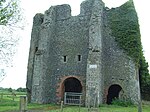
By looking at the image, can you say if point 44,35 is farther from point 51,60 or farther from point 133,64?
point 133,64

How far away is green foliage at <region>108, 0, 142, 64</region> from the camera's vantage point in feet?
87.4

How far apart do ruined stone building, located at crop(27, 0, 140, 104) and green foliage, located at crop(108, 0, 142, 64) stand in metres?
0.44

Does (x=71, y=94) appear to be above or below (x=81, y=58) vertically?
below

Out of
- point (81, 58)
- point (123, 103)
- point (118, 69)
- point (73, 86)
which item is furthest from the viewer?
point (73, 86)

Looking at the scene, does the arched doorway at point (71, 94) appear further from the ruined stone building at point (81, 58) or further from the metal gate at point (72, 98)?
the ruined stone building at point (81, 58)

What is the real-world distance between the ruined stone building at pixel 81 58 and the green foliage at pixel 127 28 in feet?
1.45

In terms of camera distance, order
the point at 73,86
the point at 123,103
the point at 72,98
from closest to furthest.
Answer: the point at 123,103 → the point at 72,98 → the point at 73,86

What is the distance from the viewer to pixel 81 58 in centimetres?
2722

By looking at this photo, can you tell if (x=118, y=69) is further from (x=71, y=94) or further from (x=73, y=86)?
(x=73, y=86)

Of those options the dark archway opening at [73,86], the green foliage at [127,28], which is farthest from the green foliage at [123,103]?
the dark archway opening at [73,86]

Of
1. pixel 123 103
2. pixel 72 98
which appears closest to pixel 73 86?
pixel 72 98

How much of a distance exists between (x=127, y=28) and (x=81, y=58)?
5929mm

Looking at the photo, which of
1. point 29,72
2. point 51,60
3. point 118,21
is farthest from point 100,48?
point 29,72

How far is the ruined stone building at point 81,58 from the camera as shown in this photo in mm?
25328
